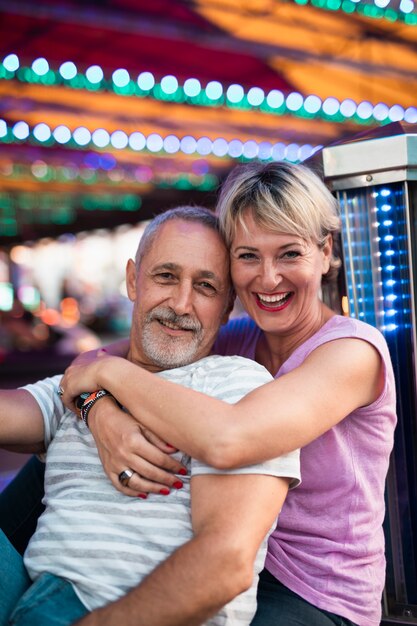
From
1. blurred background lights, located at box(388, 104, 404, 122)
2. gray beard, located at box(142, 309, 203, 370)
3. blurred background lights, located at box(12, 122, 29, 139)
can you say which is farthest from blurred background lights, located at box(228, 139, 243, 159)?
gray beard, located at box(142, 309, 203, 370)

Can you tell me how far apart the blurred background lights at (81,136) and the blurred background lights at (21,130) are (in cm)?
44

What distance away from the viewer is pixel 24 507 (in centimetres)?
183

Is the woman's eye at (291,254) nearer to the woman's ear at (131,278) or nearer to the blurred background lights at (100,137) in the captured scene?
the woman's ear at (131,278)

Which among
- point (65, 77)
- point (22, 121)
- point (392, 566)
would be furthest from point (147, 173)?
point (392, 566)

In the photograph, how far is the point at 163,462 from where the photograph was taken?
139cm

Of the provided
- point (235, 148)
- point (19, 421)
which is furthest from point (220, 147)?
point (19, 421)

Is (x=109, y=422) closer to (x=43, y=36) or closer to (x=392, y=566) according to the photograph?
(x=392, y=566)

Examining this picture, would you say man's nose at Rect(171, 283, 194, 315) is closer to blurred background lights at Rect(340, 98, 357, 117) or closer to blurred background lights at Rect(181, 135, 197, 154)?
blurred background lights at Rect(340, 98, 357, 117)

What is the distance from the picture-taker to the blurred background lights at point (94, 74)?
5.71 m

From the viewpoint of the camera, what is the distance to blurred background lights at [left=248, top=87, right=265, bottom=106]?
6.54 metres

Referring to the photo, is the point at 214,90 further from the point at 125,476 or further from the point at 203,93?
the point at 125,476

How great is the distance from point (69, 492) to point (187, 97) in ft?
17.9

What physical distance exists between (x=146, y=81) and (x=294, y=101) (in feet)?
4.91

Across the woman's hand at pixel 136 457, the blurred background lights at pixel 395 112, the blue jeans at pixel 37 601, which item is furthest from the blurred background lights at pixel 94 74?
the blue jeans at pixel 37 601
